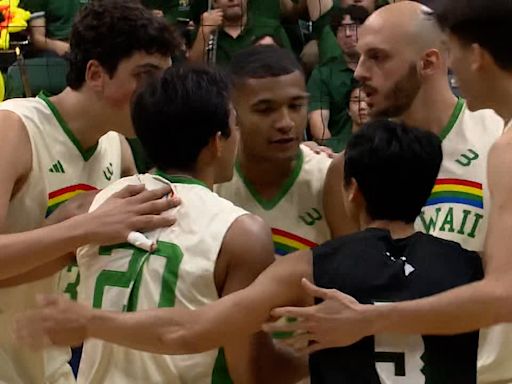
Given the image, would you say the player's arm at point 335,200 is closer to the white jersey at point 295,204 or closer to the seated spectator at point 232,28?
the white jersey at point 295,204

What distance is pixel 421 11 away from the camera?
3488 millimetres

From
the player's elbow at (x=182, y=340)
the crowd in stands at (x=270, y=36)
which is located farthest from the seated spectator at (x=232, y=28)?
the player's elbow at (x=182, y=340)

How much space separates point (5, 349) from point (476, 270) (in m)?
1.51

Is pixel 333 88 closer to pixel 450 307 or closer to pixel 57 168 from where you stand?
pixel 57 168

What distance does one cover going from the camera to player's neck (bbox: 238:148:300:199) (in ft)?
10.5

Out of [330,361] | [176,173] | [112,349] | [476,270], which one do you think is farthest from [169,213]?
[476,270]

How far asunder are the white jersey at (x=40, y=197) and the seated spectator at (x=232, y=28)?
2.42 meters

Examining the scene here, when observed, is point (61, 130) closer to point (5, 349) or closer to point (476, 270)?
point (5, 349)

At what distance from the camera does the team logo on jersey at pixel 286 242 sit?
3164mm

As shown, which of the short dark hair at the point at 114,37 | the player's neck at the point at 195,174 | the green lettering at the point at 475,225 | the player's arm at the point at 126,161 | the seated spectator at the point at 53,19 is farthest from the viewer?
the seated spectator at the point at 53,19

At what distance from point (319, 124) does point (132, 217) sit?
125 inches

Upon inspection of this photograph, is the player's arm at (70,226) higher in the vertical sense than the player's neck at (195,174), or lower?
lower

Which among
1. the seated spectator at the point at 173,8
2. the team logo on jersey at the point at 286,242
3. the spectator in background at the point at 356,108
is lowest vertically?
the spectator in background at the point at 356,108

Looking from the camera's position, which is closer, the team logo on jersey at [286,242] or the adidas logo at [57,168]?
the adidas logo at [57,168]
